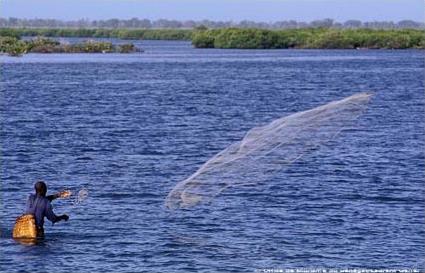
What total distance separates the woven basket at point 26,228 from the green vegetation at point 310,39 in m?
139

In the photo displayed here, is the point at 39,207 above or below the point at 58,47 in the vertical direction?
above

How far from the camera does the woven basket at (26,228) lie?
1003 inches


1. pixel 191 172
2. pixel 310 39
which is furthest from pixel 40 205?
pixel 310 39

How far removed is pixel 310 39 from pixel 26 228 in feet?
483

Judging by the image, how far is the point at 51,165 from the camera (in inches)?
1528

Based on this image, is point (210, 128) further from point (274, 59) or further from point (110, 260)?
point (274, 59)

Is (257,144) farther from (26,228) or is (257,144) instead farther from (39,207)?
(26,228)

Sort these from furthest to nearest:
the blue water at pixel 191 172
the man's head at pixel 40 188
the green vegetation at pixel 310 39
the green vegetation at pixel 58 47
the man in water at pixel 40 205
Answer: the green vegetation at pixel 310 39
the green vegetation at pixel 58 47
the man in water at pixel 40 205
the man's head at pixel 40 188
the blue water at pixel 191 172

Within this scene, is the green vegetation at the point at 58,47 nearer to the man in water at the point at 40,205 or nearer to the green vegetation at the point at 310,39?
the green vegetation at the point at 310,39

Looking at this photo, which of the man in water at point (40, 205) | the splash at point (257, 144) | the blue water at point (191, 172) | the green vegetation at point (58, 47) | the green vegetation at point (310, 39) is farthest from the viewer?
the green vegetation at point (310, 39)

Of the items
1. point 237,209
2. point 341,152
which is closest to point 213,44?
point 341,152

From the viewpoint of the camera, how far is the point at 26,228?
2555 centimetres

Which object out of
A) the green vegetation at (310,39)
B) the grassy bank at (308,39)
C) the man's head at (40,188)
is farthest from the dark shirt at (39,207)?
the green vegetation at (310,39)

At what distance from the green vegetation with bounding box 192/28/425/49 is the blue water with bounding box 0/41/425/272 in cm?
8578
